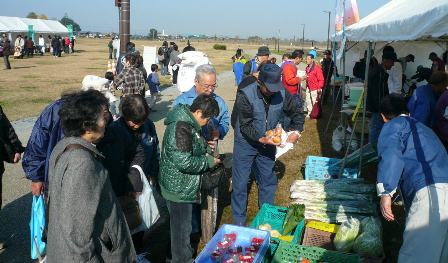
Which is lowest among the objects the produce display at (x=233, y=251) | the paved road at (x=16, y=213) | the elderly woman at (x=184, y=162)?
the paved road at (x=16, y=213)

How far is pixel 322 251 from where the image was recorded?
332cm

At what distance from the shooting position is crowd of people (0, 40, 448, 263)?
7.16 feet

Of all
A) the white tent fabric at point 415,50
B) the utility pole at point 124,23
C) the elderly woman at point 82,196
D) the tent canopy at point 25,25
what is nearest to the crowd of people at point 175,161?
the elderly woman at point 82,196

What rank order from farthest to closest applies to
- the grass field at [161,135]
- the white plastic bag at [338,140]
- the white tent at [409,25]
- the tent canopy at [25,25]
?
1. the tent canopy at [25,25]
2. the white plastic bag at [338,140]
3. the grass field at [161,135]
4. the white tent at [409,25]

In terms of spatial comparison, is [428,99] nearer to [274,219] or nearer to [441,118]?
[441,118]

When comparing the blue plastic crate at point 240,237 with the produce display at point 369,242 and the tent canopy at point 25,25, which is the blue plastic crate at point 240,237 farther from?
the tent canopy at point 25,25

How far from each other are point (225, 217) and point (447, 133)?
2.81m

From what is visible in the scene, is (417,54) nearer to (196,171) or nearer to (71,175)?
(196,171)

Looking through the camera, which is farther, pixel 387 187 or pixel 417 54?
pixel 417 54

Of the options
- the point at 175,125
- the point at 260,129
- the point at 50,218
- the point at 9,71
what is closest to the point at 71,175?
the point at 50,218

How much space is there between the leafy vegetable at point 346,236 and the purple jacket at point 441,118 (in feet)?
5.26

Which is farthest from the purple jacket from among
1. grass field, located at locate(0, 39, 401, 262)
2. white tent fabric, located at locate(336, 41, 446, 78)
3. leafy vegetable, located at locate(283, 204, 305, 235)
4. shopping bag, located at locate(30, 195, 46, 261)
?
white tent fabric, located at locate(336, 41, 446, 78)

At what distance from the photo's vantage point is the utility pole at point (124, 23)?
1018 centimetres

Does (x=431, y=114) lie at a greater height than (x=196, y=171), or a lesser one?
greater
